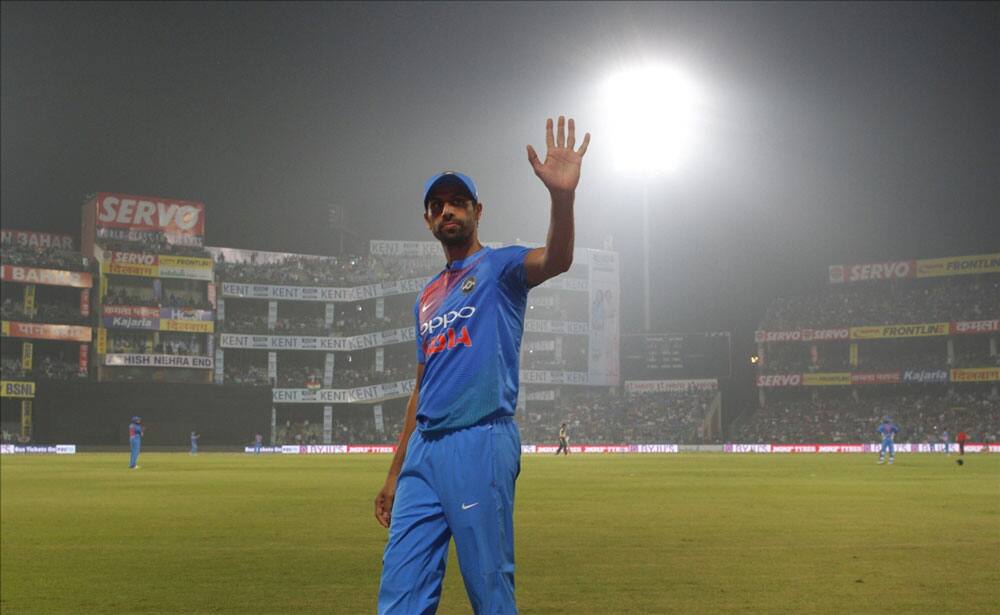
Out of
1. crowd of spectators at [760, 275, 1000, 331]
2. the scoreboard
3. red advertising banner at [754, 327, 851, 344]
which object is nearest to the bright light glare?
the scoreboard

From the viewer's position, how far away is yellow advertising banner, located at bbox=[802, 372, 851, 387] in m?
87.9

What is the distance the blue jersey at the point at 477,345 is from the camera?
5020 millimetres

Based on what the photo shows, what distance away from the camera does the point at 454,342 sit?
202 inches

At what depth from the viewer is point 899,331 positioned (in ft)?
284

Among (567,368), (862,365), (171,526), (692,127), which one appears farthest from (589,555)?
(567,368)

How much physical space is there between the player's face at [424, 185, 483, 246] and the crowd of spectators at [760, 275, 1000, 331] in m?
84.8

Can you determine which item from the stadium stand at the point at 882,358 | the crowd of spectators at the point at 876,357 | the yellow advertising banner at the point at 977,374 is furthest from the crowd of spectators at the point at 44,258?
the yellow advertising banner at the point at 977,374

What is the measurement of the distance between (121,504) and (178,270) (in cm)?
7229

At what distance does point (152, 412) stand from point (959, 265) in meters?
65.7

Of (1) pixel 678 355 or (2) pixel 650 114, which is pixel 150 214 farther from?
(1) pixel 678 355

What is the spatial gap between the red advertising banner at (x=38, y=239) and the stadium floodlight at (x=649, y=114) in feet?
170

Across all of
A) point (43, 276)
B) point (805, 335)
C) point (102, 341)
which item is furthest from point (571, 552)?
point (805, 335)

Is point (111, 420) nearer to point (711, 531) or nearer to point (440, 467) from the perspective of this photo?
point (711, 531)

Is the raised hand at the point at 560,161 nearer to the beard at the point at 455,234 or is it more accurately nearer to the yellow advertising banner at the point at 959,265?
the beard at the point at 455,234
